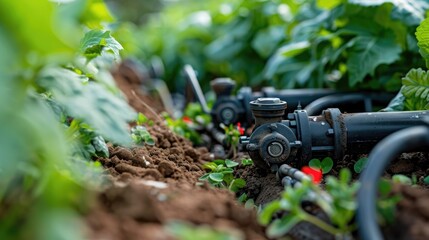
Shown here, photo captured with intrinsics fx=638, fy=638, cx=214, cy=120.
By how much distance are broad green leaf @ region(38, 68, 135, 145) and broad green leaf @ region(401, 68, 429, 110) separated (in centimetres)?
161

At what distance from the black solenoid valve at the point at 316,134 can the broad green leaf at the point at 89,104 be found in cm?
91

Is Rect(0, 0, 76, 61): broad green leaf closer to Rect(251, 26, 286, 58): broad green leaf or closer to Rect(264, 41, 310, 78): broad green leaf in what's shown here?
Rect(264, 41, 310, 78): broad green leaf

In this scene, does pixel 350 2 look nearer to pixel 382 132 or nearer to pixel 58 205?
pixel 382 132

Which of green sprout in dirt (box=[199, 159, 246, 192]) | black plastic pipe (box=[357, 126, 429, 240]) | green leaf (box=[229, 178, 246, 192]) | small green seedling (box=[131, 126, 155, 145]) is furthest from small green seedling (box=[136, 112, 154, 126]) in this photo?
black plastic pipe (box=[357, 126, 429, 240])

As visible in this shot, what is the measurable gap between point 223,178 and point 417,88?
105 cm

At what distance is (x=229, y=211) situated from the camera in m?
2.05

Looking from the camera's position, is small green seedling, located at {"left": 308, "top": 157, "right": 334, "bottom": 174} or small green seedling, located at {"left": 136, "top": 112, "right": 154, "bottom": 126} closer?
small green seedling, located at {"left": 308, "top": 157, "right": 334, "bottom": 174}

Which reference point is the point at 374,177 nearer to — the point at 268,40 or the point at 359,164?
the point at 359,164

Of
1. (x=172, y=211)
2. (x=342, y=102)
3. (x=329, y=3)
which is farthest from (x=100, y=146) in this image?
(x=329, y=3)

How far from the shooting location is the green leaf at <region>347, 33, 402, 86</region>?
164 inches

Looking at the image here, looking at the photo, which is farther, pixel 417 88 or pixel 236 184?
pixel 417 88

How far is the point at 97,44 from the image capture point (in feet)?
9.27

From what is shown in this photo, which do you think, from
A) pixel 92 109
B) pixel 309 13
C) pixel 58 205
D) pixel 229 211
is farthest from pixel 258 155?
pixel 309 13

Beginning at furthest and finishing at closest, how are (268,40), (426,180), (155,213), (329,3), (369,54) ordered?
(268,40), (329,3), (369,54), (426,180), (155,213)
